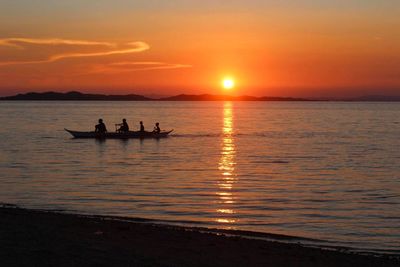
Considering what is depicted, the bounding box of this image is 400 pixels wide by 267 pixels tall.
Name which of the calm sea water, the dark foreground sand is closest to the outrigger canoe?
the calm sea water

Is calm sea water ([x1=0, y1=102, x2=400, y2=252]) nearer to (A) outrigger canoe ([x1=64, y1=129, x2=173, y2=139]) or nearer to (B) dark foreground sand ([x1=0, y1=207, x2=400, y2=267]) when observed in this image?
(B) dark foreground sand ([x1=0, y1=207, x2=400, y2=267])

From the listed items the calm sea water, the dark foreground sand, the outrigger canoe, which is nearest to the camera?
the dark foreground sand

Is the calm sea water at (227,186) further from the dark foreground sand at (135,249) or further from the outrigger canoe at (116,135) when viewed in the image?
the outrigger canoe at (116,135)

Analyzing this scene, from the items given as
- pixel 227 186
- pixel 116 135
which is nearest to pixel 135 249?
pixel 227 186

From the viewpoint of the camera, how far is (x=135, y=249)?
39.3ft

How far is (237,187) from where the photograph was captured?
25906mm

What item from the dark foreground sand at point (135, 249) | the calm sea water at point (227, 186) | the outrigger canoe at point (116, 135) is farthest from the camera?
the outrigger canoe at point (116, 135)

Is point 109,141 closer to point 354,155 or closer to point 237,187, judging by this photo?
point 354,155

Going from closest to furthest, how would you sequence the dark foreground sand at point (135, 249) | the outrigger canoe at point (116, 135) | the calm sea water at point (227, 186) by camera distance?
the dark foreground sand at point (135, 249) < the calm sea water at point (227, 186) < the outrigger canoe at point (116, 135)

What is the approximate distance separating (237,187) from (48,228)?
1307 centimetres

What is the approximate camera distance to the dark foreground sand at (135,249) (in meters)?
10.8

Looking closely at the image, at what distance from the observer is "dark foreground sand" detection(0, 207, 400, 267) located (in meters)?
10.8

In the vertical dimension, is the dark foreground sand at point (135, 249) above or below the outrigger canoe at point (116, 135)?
above

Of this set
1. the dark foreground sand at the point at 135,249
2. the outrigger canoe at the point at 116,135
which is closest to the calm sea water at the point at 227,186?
the dark foreground sand at the point at 135,249
